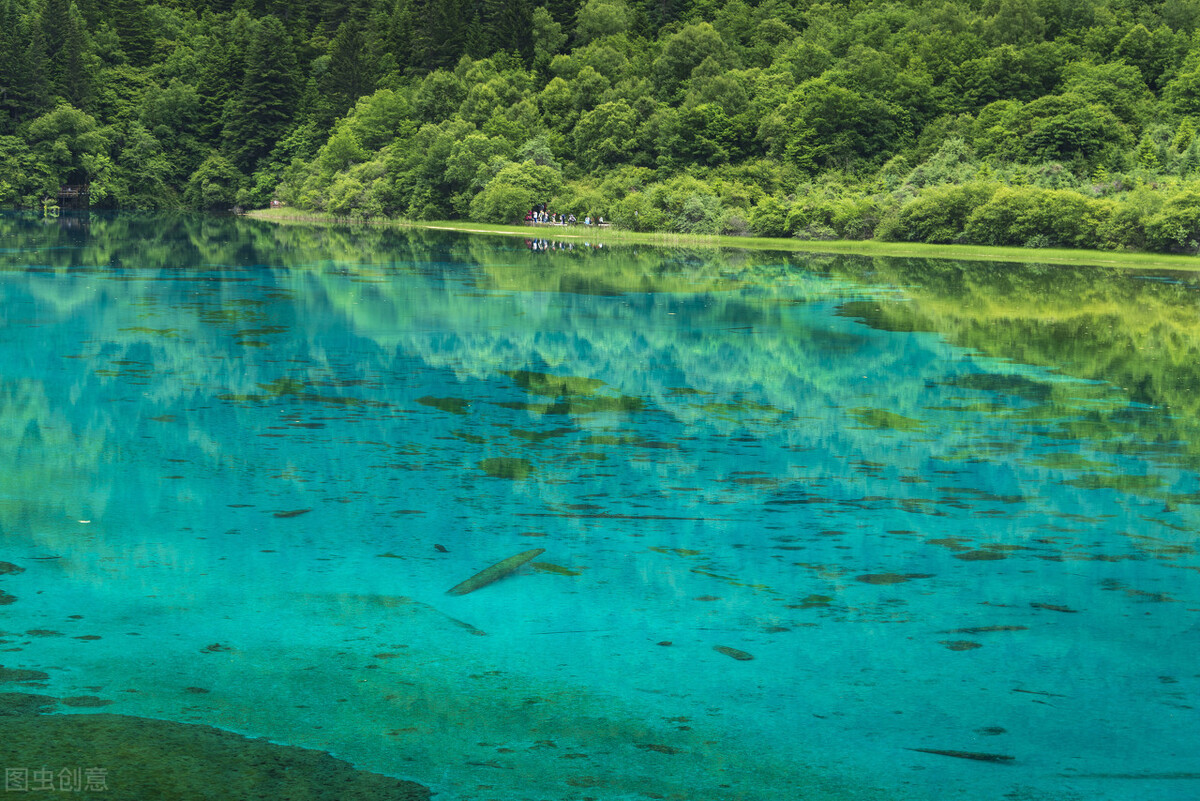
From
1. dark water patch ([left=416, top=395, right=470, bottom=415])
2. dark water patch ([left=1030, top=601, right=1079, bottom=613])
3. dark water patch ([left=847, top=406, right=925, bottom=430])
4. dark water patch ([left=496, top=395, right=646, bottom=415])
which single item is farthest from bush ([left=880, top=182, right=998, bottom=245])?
dark water patch ([left=1030, top=601, right=1079, bottom=613])

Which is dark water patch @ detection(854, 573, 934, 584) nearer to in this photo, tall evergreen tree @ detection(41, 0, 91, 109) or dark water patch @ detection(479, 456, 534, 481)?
dark water patch @ detection(479, 456, 534, 481)

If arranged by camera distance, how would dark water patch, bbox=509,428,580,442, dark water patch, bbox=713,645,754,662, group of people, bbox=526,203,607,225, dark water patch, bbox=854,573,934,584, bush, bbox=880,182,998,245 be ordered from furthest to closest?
group of people, bbox=526,203,607,225
bush, bbox=880,182,998,245
dark water patch, bbox=509,428,580,442
dark water patch, bbox=854,573,934,584
dark water patch, bbox=713,645,754,662

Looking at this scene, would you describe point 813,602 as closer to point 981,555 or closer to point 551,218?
point 981,555

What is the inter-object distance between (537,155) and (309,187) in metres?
21.7

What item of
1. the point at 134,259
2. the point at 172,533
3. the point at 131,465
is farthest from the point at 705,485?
the point at 134,259

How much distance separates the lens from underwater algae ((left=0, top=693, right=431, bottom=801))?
5.04m

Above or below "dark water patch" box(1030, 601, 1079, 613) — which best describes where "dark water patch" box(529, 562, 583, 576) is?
above

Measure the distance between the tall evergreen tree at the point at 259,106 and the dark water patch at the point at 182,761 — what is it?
347ft

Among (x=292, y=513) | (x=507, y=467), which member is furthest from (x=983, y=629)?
(x=292, y=513)

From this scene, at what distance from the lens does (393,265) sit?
37.5m

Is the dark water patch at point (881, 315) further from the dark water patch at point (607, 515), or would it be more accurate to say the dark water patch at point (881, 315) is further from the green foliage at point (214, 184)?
the green foliage at point (214, 184)

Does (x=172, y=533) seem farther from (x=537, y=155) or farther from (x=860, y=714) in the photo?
(x=537, y=155)

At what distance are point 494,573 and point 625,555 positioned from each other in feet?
3.43

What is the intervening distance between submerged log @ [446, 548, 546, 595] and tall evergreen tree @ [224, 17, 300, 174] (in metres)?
103
